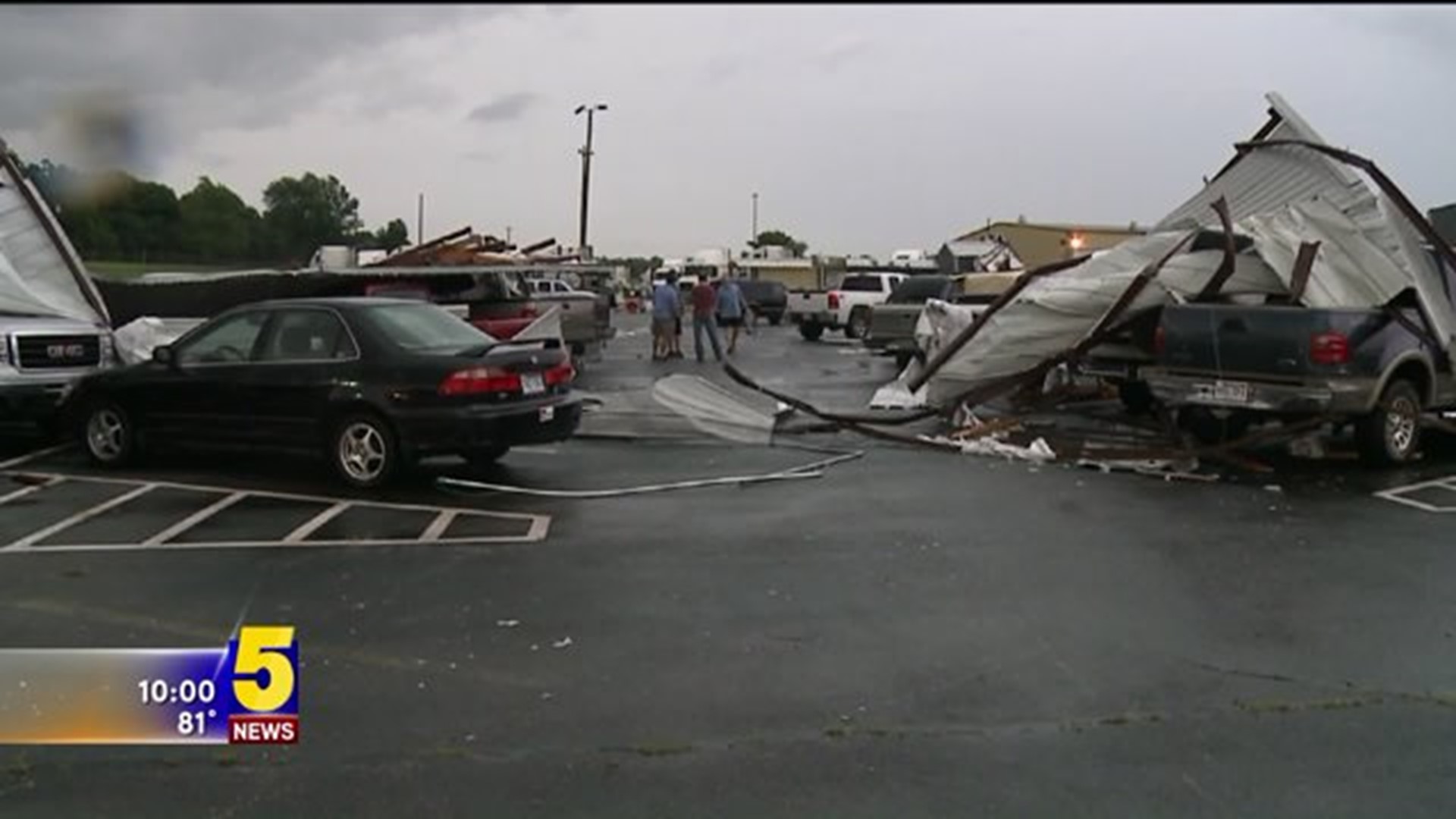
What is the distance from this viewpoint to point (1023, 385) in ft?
43.1

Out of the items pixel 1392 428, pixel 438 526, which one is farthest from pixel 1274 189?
pixel 438 526

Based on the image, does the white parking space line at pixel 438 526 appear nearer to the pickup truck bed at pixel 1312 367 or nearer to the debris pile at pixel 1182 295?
the debris pile at pixel 1182 295

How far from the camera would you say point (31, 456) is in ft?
37.5

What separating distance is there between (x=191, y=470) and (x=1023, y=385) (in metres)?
8.10

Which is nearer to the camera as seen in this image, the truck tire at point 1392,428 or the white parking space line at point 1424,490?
the white parking space line at point 1424,490

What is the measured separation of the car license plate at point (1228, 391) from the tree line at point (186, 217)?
7.01m

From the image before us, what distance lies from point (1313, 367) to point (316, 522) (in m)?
7.90

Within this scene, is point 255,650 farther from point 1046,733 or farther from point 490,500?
point 490,500

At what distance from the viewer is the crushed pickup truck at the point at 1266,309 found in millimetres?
10469

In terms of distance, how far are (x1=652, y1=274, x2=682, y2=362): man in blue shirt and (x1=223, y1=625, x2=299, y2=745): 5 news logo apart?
2109 cm

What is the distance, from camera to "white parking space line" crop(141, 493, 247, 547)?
25.4 feet

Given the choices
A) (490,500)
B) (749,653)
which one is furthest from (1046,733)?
(490,500)

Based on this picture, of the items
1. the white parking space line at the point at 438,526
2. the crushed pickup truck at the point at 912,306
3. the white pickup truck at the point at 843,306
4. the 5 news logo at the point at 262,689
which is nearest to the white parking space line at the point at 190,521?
the white parking space line at the point at 438,526

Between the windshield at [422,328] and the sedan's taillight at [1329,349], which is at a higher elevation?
the sedan's taillight at [1329,349]
